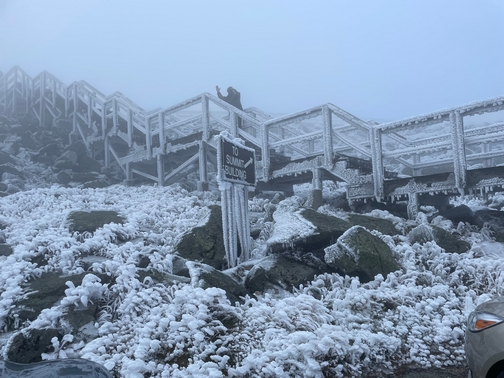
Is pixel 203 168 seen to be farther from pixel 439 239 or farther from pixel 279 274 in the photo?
pixel 439 239

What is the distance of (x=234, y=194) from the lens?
7809mm

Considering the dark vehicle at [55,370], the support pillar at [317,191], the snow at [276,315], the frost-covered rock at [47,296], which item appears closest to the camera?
the dark vehicle at [55,370]

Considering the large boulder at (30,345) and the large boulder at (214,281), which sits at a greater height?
the large boulder at (214,281)

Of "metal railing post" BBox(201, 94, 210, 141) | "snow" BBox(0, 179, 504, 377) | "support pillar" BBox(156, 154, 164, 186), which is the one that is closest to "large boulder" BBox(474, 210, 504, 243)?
"snow" BBox(0, 179, 504, 377)

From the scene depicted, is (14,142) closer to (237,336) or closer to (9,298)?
(9,298)

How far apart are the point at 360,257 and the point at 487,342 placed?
3.55 meters

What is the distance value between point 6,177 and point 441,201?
17.7 m

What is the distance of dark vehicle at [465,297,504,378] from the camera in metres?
2.85

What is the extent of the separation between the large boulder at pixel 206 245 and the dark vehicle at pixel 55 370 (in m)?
4.54

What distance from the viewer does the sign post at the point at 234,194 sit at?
7437 mm

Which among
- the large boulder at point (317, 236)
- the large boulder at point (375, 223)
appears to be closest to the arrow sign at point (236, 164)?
the large boulder at point (317, 236)

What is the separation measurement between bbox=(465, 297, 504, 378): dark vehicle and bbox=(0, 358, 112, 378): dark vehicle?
275 cm

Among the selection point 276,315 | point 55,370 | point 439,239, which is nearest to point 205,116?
point 439,239

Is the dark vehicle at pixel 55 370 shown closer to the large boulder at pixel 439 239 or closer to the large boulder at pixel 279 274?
the large boulder at pixel 279 274
